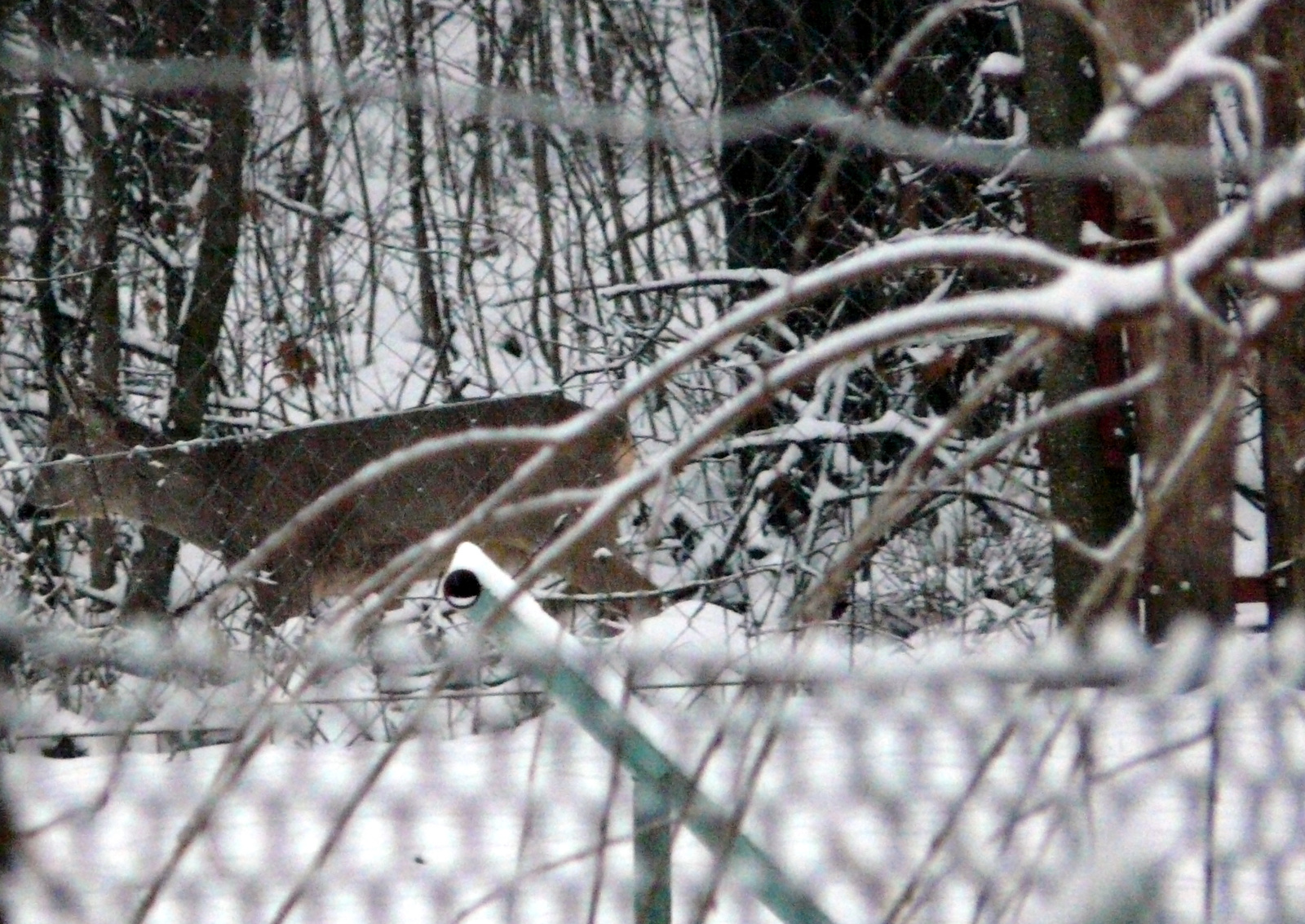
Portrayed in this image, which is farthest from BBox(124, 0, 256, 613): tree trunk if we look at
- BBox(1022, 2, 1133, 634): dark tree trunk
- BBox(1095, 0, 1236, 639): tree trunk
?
BBox(1095, 0, 1236, 639): tree trunk

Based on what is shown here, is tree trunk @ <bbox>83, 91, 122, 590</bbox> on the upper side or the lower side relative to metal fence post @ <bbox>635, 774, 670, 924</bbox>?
upper

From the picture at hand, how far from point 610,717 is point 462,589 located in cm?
20

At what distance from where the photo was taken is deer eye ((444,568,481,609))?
1.50m

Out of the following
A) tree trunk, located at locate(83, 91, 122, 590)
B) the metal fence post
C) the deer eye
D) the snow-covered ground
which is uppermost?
tree trunk, located at locate(83, 91, 122, 590)

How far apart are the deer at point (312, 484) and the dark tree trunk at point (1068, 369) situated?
1210 millimetres

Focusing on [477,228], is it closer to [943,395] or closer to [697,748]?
[943,395]

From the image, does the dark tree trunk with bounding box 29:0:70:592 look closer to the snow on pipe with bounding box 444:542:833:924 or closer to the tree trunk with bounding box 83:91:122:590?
the tree trunk with bounding box 83:91:122:590

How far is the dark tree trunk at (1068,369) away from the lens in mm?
2920

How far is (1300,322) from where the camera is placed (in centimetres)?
256

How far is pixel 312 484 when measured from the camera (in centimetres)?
443

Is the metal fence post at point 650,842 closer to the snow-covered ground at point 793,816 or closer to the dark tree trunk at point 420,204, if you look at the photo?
the snow-covered ground at point 793,816

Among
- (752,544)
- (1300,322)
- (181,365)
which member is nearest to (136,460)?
(181,365)

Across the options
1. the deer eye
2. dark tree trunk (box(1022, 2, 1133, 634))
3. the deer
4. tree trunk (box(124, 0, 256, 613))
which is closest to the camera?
the deer eye

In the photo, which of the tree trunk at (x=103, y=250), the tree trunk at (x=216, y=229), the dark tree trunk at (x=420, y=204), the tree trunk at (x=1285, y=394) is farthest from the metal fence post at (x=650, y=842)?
the tree trunk at (x=103, y=250)
